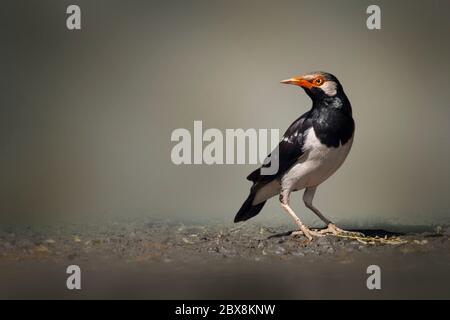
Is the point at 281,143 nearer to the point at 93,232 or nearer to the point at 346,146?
the point at 346,146

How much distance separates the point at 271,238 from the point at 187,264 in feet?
2.83

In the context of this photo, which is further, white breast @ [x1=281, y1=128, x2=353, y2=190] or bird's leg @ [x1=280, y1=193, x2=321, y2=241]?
bird's leg @ [x1=280, y1=193, x2=321, y2=241]

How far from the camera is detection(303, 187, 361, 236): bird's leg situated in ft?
18.2

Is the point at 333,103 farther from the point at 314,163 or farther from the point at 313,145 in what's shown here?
the point at 314,163

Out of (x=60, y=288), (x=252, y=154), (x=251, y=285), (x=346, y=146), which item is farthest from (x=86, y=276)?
(x=346, y=146)

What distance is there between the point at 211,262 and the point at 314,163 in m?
1.17

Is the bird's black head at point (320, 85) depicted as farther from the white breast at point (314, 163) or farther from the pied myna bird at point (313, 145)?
the white breast at point (314, 163)

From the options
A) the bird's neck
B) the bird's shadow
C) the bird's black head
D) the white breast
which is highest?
the bird's black head

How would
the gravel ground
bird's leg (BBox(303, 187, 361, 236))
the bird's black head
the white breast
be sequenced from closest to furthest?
the gravel ground < the white breast < the bird's black head < bird's leg (BBox(303, 187, 361, 236))

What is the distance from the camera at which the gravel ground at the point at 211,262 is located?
4.59 m

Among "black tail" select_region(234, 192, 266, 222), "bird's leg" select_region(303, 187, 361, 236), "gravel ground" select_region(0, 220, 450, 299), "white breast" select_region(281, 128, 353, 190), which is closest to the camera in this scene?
"gravel ground" select_region(0, 220, 450, 299)

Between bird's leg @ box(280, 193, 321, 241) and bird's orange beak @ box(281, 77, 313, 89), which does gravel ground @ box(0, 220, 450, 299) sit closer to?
bird's leg @ box(280, 193, 321, 241)

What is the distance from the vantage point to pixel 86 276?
15.9 feet

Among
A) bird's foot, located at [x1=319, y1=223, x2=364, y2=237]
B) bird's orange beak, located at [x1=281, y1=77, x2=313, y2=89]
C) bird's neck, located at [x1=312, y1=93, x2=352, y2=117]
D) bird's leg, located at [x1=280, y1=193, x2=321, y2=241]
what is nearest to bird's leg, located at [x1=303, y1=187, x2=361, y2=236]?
bird's foot, located at [x1=319, y1=223, x2=364, y2=237]
